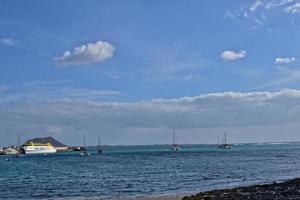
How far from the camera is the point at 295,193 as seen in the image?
133 feet

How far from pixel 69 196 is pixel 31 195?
538cm

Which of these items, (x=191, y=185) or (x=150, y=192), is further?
(x=191, y=185)

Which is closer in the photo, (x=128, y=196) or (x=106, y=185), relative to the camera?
(x=128, y=196)

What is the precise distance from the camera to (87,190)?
57.8 metres

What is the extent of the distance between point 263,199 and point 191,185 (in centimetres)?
2628

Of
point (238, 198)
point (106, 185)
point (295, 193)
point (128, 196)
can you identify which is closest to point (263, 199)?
point (238, 198)

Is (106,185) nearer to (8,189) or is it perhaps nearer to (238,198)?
(8,189)

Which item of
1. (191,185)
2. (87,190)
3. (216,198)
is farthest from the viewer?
(191,185)

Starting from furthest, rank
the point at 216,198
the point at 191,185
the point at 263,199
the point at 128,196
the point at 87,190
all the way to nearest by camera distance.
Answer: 1. the point at 191,185
2. the point at 87,190
3. the point at 128,196
4. the point at 216,198
5. the point at 263,199

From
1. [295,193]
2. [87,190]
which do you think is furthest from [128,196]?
[295,193]

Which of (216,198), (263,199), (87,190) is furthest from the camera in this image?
(87,190)

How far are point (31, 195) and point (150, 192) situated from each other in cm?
1291

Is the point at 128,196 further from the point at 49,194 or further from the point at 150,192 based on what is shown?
the point at 49,194

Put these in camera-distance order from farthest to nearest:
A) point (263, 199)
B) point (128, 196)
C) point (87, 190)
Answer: point (87, 190)
point (128, 196)
point (263, 199)
